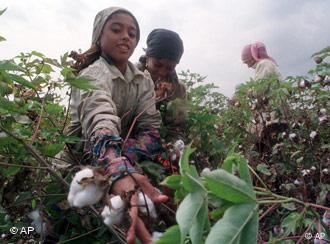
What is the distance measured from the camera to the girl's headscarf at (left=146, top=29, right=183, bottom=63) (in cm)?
186

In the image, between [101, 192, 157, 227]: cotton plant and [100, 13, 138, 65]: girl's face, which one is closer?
[101, 192, 157, 227]: cotton plant

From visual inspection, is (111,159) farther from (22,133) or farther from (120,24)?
(120,24)

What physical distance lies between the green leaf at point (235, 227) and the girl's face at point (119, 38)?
1.11 m

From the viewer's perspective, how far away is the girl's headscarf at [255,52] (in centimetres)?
341

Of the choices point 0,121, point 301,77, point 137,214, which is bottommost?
point 137,214

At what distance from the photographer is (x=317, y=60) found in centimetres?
134

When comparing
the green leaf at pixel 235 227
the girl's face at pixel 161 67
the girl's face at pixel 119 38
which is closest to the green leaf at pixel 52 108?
the girl's face at pixel 119 38

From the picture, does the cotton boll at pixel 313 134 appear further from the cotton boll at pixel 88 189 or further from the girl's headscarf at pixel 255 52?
the girl's headscarf at pixel 255 52

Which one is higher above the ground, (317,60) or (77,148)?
(317,60)

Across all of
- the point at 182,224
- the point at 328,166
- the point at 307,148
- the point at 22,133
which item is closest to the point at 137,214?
the point at 182,224

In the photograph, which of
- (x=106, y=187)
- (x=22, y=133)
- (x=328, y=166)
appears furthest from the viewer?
(x=328, y=166)

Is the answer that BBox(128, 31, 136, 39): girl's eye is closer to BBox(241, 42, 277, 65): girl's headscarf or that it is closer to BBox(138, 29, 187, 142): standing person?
BBox(138, 29, 187, 142): standing person

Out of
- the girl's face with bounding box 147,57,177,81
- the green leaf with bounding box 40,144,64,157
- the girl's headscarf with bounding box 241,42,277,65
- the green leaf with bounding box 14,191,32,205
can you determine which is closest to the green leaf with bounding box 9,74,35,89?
the green leaf with bounding box 40,144,64,157

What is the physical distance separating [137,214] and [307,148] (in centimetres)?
118
